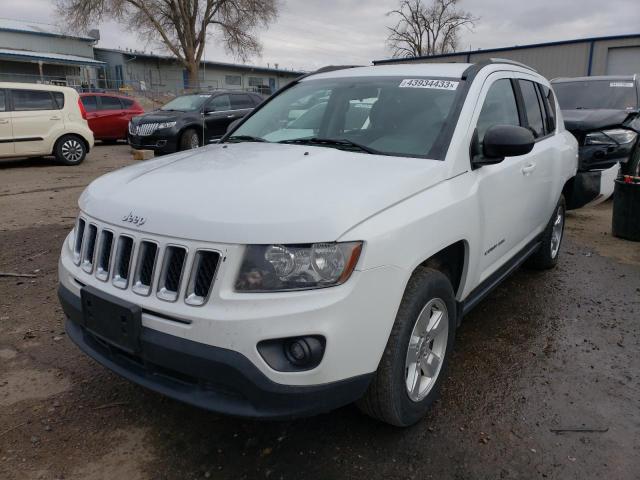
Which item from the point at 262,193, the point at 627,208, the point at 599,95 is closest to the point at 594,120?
the point at 599,95

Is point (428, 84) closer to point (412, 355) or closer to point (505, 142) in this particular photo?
point (505, 142)

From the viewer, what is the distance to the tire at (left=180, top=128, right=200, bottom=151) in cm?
1165

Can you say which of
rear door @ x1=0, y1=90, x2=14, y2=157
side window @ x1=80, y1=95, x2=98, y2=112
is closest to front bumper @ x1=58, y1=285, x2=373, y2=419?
rear door @ x1=0, y1=90, x2=14, y2=157

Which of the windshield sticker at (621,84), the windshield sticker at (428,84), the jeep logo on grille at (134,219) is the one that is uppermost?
the windshield sticker at (621,84)

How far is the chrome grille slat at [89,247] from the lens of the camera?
7.64ft

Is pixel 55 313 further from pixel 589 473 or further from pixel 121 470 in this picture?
pixel 589 473

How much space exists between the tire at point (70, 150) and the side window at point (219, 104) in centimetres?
301

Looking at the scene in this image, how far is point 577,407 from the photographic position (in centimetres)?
266

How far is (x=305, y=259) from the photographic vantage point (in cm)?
189

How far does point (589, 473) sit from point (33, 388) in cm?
285

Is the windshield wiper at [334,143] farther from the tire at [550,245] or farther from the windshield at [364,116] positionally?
the tire at [550,245]

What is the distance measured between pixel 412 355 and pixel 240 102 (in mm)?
11426

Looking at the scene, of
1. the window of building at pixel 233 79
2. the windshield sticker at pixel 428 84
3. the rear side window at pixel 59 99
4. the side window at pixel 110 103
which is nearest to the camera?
the windshield sticker at pixel 428 84

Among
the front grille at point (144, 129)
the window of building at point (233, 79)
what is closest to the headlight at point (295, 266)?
the front grille at point (144, 129)
